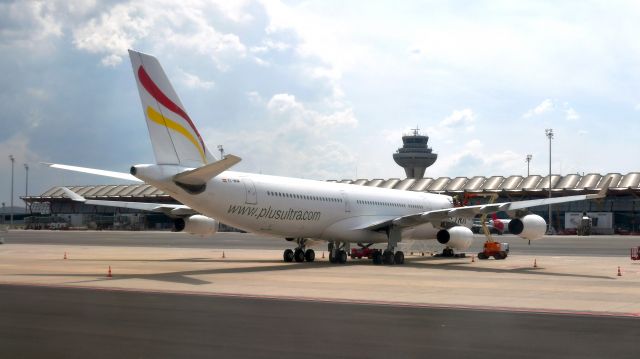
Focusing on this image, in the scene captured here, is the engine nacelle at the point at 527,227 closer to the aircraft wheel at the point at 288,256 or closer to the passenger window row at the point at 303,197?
the passenger window row at the point at 303,197

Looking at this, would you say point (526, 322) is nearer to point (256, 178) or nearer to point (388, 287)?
point (388, 287)

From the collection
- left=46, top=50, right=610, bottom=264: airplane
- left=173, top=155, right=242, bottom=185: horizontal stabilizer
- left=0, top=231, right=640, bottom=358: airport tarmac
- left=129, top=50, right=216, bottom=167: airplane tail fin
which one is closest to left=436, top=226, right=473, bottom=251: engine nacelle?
left=46, top=50, right=610, bottom=264: airplane

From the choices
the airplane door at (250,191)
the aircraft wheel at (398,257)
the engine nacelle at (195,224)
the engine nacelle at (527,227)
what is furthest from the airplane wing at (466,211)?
the airplane door at (250,191)

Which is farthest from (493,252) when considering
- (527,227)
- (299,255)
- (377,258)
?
(299,255)

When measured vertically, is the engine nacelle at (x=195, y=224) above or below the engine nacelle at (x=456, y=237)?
above

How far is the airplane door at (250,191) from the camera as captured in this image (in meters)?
27.8

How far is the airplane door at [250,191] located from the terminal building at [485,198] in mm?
60643

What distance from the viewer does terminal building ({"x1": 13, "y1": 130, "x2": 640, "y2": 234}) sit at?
9769cm

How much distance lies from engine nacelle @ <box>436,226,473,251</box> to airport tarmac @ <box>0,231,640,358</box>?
13.1ft

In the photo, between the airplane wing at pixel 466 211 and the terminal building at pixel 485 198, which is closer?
the airplane wing at pixel 466 211

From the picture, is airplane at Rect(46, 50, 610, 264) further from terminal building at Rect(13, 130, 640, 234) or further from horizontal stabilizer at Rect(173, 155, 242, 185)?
terminal building at Rect(13, 130, 640, 234)

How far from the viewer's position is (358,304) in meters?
16.5

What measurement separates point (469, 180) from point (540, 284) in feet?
310

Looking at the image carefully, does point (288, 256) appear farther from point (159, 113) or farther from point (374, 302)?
point (374, 302)
